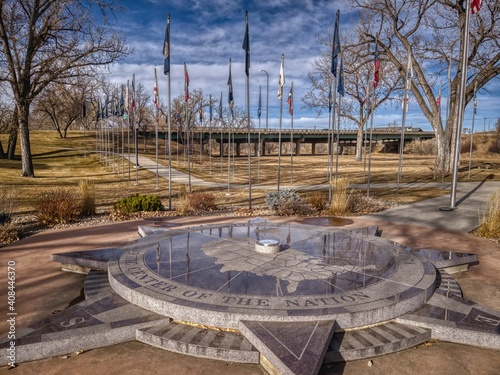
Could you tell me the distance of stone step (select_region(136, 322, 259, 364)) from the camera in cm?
430

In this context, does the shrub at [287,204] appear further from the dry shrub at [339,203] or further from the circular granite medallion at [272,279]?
the circular granite medallion at [272,279]

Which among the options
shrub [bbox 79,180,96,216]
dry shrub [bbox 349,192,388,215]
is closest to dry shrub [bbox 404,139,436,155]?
dry shrub [bbox 349,192,388,215]

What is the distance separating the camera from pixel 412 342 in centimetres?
468

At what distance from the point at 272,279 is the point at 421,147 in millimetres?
77419

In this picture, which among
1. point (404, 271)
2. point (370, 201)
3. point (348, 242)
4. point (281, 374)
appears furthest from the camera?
point (370, 201)

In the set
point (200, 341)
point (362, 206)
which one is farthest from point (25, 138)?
point (200, 341)

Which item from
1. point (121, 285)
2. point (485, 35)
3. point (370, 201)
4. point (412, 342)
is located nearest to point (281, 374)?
point (412, 342)

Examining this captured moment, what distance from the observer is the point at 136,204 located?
539 inches

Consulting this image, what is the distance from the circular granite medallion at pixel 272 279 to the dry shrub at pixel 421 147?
70.9m

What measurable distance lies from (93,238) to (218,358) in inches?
266

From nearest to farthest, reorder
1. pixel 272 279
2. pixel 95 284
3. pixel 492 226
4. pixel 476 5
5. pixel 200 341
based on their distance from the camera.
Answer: pixel 200 341 → pixel 272 279 → pixel 95 284 → pixel 492 226 → pixel 476 5

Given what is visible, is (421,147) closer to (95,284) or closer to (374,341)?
(374,341)

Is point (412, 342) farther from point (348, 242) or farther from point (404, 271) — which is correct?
point (348, 242)

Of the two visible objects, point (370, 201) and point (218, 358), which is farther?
point (370, 201)
